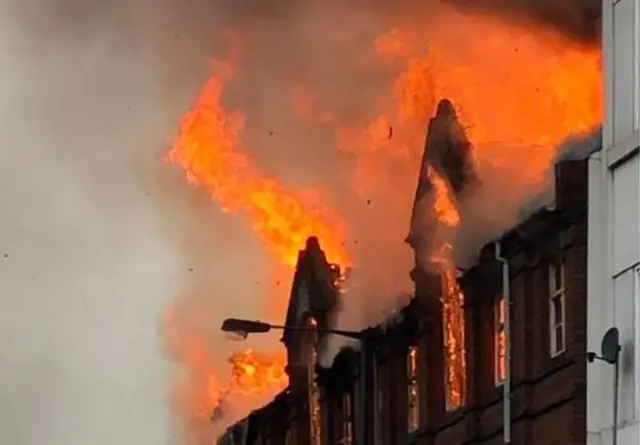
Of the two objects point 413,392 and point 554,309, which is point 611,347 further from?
point 413,392

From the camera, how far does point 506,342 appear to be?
1085 inches

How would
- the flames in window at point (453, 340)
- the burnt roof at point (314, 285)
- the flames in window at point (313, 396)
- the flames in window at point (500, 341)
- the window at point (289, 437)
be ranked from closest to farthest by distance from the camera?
1. the flames in window at point (500, 341)
2. the flames in window at point (453, 340)
3. the flames in window at point (313, 396)
4. the burnt roof at point (314, 285)
5. the window at point (289, 437)

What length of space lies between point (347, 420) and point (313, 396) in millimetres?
4416

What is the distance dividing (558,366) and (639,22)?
697cm

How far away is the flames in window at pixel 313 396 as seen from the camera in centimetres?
4225

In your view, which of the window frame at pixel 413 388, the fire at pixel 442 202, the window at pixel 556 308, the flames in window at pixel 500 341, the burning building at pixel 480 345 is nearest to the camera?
the burning building at pixel 480 345

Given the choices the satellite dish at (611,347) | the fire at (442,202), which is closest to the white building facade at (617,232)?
the satellite dish at (611,347)

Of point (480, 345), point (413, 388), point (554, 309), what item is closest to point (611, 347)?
point (554, 309)

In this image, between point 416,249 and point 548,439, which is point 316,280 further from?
point 548,439

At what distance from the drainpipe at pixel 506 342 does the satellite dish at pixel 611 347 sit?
779 centimetres

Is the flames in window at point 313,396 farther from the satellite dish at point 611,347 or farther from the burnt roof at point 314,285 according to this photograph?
the satellite dish at point 611,347

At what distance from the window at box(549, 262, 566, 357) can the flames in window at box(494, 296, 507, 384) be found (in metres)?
1.74

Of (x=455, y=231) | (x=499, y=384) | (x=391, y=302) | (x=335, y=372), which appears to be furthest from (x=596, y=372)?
(x=335, y=372)

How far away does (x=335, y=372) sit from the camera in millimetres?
39875
